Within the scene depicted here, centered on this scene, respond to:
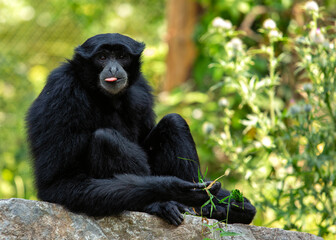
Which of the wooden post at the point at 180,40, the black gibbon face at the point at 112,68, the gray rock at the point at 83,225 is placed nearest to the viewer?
the gray rock at the point at 83,225

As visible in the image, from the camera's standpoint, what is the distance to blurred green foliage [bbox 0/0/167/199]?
10.7 meters

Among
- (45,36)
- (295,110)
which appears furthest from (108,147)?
(45,36)

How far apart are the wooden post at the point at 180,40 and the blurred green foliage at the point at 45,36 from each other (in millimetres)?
766

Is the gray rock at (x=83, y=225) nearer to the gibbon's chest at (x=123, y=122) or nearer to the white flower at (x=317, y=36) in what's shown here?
the gibbon's chest at (x=123, y=122)

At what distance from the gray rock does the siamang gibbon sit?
0.07m

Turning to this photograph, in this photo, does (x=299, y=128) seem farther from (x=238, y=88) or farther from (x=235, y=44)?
(x=235, y=44)

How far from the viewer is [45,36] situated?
12.1 meters

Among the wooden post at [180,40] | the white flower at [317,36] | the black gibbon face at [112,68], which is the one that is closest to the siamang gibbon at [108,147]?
the black gibbon face at [112,68]

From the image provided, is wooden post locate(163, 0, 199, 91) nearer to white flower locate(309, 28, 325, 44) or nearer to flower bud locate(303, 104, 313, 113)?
white flower locate(309, 28, 325, 44)

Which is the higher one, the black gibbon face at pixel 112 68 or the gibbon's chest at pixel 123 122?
the black gibbon face at pixel 112 68

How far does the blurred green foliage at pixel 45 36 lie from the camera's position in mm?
10688

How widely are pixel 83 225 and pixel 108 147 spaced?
64 centimetres

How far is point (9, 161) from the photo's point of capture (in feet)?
32.6

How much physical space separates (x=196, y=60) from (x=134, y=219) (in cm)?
639
